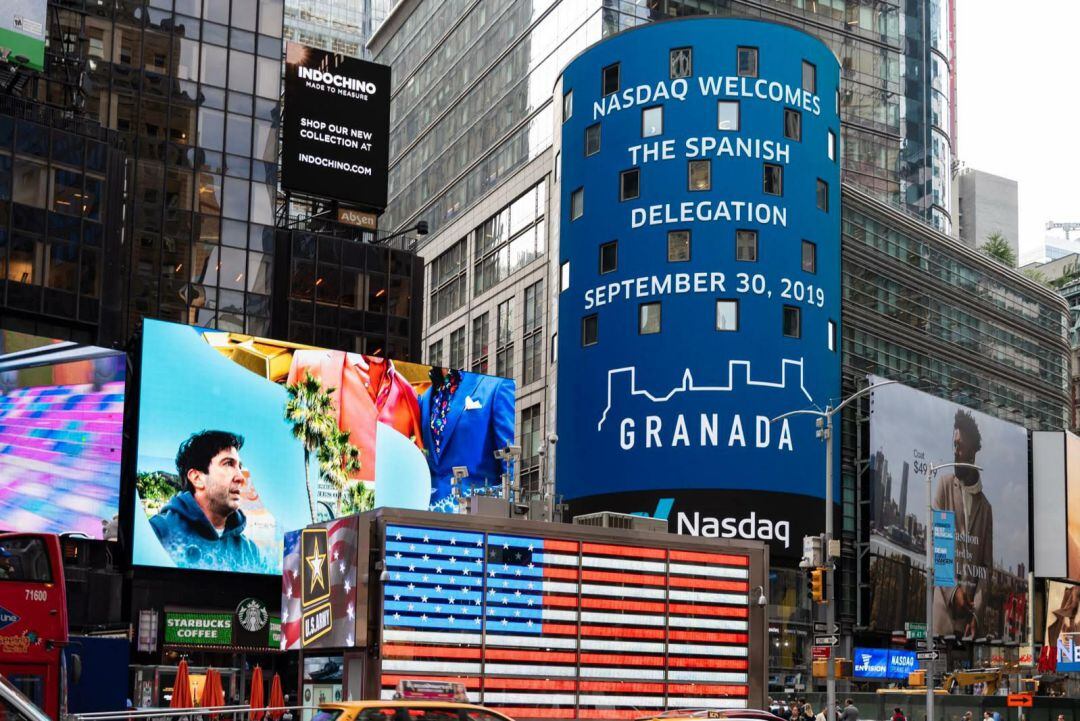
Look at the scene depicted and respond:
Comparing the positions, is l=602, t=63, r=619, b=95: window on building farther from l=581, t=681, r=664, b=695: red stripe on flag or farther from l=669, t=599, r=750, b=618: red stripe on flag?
l=581, t=681, r=664, b=695: red stripe on flag

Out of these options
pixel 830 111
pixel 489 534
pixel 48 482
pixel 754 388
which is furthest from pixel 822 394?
pixel 489 534

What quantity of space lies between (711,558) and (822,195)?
46948 mm

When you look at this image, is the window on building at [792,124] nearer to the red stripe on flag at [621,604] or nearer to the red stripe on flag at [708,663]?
the red stripe on flag at [708,663]

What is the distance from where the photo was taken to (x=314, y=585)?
3997 centimetres

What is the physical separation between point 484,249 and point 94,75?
3641 centimetres

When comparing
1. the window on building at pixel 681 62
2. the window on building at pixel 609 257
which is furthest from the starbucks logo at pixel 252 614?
the window on building at pixel 681 62

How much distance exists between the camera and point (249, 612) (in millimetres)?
73062

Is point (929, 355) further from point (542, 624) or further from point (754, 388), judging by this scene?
point (542, 624)

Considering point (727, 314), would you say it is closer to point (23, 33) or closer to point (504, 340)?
point (504, 340)

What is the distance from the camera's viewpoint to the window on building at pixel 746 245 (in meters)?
82.4

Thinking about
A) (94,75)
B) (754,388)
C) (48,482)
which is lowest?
(48,482)

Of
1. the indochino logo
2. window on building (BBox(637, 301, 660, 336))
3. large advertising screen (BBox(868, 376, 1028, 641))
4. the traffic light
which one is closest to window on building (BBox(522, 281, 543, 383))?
window on building (BBox(637, 301, 660, 336))

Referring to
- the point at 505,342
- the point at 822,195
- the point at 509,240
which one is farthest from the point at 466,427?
the point at 822,195

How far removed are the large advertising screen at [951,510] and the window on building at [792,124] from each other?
1517cm
